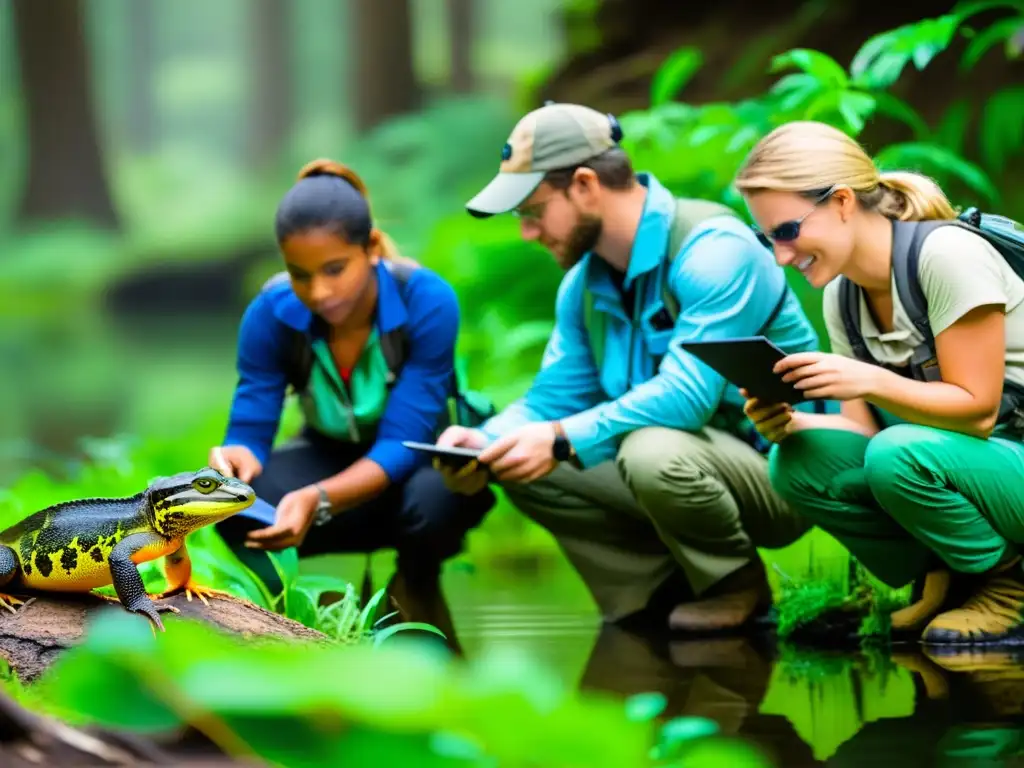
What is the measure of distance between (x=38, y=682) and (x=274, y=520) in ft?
3.44

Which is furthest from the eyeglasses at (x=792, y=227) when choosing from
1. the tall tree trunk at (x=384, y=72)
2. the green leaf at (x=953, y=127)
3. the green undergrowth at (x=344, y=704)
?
the tall tree trunk at (x=384, y=72)

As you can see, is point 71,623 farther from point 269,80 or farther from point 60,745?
point 269,80

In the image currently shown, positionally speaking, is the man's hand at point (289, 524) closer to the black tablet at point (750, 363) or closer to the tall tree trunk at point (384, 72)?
the black tablet at point (750, 363)

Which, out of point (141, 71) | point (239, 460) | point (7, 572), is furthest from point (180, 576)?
point (141, 71)

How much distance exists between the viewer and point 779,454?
3.65 metres

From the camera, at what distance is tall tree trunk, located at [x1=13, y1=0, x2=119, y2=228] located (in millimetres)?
22375

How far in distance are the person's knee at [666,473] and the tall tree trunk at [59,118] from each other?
20.5 meters

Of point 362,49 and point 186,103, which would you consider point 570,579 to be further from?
point 186,103

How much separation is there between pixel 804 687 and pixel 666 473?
664 millimetres

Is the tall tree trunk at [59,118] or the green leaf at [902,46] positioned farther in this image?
the tall tree trunk at [59,118]

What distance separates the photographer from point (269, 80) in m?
32.7

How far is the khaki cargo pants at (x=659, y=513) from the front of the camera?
3.75 meters

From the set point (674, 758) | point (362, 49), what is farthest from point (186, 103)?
point (674, 758)

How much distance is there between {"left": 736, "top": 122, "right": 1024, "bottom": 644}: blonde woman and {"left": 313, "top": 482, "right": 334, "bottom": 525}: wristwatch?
1.17 m
